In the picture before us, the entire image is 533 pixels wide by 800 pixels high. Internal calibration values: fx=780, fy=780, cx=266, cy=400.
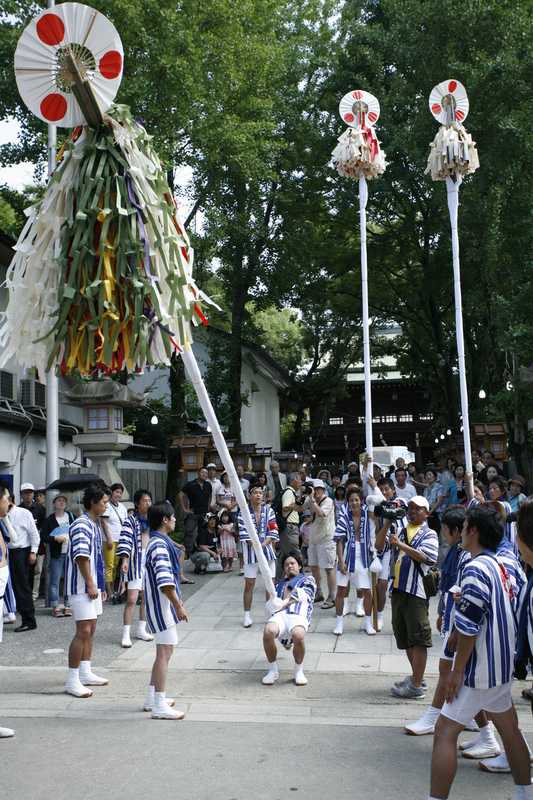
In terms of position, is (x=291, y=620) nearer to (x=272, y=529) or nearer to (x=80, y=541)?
(x=80, y=541)

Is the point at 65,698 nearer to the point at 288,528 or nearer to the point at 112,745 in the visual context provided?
the point at 112,745

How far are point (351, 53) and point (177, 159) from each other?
8.89 metres

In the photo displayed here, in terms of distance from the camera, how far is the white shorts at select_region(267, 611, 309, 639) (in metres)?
7.12

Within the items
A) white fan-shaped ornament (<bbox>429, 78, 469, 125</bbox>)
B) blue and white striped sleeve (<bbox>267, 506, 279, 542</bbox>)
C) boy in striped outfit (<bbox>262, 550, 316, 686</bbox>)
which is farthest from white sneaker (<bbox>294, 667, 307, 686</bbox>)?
white fan-shaped ornament (<bbox>429, 78, 469, 125</bbox>)

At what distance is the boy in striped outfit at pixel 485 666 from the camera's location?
4.26m

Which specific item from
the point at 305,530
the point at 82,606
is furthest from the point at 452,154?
the point at 82,606

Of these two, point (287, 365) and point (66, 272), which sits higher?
point (287, 365)

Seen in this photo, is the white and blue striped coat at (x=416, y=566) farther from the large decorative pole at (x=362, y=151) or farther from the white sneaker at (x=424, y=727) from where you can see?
the large decorative pole at (x=362, y=151)

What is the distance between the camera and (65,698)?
6797mm

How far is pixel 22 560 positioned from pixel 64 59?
6.62 m

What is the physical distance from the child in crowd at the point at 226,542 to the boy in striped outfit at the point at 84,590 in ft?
23.5

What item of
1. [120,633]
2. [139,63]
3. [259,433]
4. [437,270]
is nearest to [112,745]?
[120,633]

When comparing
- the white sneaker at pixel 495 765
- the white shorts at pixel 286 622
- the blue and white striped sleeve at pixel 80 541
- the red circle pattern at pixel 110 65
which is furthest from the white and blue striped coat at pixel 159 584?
A: the red circle pattern at pixel 110 65

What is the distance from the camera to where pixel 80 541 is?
7047 millimetres
